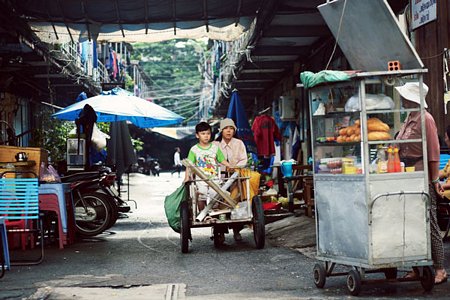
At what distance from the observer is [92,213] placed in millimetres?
12297

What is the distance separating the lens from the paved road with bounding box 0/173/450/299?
21.8 feet

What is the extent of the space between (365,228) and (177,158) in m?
39.7

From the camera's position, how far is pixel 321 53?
15797mm

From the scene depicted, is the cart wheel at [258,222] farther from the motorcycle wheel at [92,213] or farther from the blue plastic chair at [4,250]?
the blue plastic chair at [4,250]

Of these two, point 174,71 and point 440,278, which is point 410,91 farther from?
point 174,71

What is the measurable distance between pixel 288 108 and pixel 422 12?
942cm

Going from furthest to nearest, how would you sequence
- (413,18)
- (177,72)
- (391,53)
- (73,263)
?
(177,72)
(413,18)
(73,263)
(391,53)

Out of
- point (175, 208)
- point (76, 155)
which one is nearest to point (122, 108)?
point (76, 155)

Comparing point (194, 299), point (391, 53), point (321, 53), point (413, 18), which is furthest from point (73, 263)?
point (321, 53)

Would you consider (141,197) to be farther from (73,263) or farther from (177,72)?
(177,72)

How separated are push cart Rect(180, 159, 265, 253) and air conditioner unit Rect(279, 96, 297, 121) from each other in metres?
9.00

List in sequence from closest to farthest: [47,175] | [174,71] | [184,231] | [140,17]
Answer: [184,231] → [47,175] → [140,17] → [174,71]

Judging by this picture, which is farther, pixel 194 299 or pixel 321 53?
pixel 321 53

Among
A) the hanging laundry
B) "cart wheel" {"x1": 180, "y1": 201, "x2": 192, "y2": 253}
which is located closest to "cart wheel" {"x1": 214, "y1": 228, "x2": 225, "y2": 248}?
"cart wheel" {"x1": 180, "y1": 201, "x2": 192, "y2": 253}
